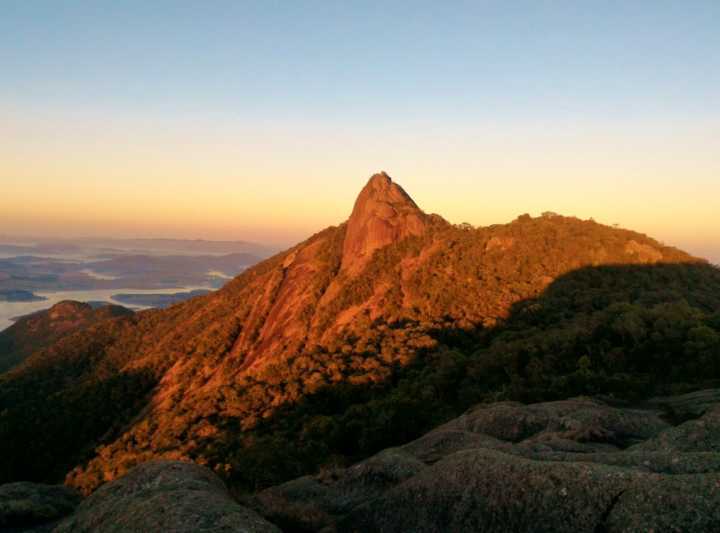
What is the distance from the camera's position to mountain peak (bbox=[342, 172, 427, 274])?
10556cm

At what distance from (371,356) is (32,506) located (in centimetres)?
5372

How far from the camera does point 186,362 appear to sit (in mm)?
98875

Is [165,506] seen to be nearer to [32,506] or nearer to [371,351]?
[32,506]

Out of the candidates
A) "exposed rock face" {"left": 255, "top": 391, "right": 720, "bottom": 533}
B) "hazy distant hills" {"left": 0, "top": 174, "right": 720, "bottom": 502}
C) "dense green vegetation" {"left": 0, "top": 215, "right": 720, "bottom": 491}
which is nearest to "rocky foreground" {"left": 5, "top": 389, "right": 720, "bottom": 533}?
"exposed rock face" {"left": 255, "top": 391, "right": 720, "bottom": 533}

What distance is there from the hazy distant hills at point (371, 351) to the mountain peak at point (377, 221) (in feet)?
1.33

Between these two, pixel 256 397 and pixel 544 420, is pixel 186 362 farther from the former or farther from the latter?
pixel 544 420

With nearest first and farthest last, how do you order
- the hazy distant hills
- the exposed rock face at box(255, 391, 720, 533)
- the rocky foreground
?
the exposed rock face at box(255, 391, 720, 533) → the rocky foreground → the hazy distant hills

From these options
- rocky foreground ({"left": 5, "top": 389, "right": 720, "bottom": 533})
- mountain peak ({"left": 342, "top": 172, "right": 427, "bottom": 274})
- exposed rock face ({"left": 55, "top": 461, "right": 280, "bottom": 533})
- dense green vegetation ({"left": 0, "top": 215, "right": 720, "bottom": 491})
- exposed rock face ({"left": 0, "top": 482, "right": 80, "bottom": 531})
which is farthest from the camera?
mountain peak ({"left": 342, "top": 172, "right": 427, "bottom": 274})

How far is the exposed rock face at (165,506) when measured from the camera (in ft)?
29.1

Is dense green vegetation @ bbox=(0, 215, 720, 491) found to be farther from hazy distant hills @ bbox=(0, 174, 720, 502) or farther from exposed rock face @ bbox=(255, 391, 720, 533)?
exposed rock face @ bbox=(255, 391, 720, 533)

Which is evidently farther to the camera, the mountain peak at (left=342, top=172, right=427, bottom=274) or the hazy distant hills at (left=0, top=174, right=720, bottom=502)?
the mountain peak at (left=342, top=172, right=427, bottom=274)

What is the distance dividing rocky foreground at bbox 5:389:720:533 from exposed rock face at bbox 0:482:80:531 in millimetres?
26

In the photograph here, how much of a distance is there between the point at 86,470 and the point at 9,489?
60952mm

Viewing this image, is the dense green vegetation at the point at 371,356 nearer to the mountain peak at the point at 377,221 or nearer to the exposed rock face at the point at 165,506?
the mountain peak at the point at 377,221
